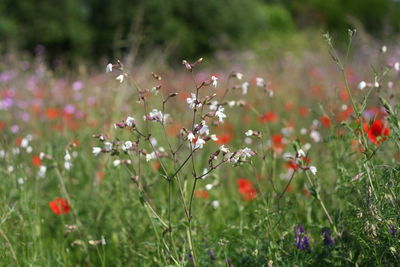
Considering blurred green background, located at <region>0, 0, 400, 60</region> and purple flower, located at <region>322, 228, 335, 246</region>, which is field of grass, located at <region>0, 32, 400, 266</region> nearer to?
purple flower, located at <region>322, 228, 335, 246</region>

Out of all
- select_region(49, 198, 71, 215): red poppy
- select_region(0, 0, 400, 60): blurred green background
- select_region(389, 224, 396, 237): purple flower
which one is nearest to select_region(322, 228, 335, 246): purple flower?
select_region(389, 224, 396, 237): purple flower

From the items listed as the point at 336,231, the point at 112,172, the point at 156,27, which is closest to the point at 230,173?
the point at 112,172

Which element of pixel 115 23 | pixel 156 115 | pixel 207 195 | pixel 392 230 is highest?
pixel 115 23

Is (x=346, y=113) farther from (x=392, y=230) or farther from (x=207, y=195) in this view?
(x=392, y=230)

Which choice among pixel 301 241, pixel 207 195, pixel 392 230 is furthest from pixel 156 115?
pixel 207 195

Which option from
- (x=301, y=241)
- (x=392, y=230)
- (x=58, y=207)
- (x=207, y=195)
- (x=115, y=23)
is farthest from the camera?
(x=115, y=23)

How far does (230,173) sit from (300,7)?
77.0 ft

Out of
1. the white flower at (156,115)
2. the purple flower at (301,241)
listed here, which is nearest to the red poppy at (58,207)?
the white flower at (156,115)

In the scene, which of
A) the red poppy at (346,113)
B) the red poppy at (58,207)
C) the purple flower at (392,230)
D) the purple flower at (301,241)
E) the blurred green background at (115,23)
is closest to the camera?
the purple flower at (392,230)

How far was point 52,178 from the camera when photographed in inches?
125

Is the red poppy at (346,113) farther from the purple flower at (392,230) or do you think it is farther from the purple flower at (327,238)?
the purple flower at (392,230)

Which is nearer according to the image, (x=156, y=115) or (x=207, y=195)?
(x=156, y=115)

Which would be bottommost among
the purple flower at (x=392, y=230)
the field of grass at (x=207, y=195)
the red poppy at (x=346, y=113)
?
the purple flower at (x=392, y=230)

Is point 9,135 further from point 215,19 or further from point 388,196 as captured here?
point 215,19
